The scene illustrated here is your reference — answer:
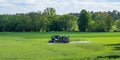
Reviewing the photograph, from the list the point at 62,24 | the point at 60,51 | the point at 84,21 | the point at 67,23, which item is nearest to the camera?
the point at 60,51

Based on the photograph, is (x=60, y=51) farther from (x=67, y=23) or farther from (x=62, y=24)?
(x=67, y=23)

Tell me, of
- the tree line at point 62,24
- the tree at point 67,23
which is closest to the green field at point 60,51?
the tree line at point 62,24

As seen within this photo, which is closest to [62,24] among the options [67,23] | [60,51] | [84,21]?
[67,23]

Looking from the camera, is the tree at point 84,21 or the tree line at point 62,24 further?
the tree at point 84,21

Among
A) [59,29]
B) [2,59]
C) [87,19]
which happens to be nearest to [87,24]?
[87,19]

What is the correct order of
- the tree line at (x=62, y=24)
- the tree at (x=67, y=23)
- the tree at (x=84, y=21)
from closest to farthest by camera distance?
the tree line at (x=62, y=24) < the tree at (x=84, y=21) < the tree at (x=67, y=23)

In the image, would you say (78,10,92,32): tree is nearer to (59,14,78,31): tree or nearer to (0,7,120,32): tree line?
(0,7,120,32): tree line

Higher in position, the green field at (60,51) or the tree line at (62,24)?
the green field at (60,51)

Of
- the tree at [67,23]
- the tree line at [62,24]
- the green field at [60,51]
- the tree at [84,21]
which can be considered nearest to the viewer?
the green field at [60,51]

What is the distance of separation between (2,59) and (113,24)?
159 m

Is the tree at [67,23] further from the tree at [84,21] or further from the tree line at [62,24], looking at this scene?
the tree at [84,21]

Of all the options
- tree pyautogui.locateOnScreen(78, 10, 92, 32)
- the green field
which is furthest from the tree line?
the green field

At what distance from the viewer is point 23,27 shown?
627 ft

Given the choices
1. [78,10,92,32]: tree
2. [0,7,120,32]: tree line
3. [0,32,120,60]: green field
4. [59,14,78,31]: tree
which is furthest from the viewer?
[59,14,78,31]: tree
